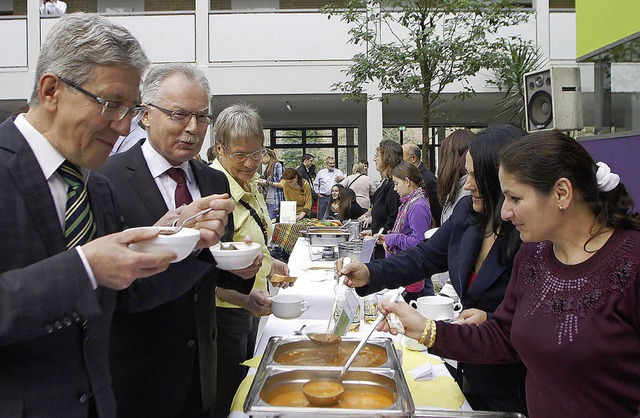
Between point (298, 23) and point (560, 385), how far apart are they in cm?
983

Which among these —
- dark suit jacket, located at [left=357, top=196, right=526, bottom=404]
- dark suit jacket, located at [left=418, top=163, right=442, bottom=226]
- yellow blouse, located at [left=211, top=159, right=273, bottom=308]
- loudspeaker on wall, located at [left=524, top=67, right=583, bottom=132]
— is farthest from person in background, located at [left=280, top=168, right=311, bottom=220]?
dark suit jacket, located at [left=357, top=196, right=526, bottom=404]

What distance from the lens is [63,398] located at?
1010 mm

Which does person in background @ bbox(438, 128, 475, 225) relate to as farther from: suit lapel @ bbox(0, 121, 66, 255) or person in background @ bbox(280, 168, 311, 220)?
person in background @ bbox(280, 168, 311, 220)

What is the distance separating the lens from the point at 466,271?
6.30ft

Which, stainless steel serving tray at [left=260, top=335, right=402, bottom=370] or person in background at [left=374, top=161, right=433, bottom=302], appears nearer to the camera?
stainless steel serving tray at [left=260, top=335, right=402, bottom=370]

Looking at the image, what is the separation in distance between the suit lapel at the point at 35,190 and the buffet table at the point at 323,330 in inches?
29.2

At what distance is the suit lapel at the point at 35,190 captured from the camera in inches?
39.3

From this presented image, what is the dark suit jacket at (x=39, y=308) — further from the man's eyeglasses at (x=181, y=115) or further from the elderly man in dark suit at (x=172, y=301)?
the man's eyeglasses at (x=181, y=115)

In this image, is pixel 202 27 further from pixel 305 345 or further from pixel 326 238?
pixel 305 345

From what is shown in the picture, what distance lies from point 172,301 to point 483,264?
1070 mm

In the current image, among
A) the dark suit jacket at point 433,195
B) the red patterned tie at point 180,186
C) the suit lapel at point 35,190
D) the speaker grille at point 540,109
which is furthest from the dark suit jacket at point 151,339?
the speaker grille at point 540,109

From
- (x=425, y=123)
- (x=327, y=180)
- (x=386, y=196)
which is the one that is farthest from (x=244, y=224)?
(x=327, y=180)

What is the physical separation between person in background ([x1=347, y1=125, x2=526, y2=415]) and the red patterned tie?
746mm

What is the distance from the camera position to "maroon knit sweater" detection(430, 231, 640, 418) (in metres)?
1.24
